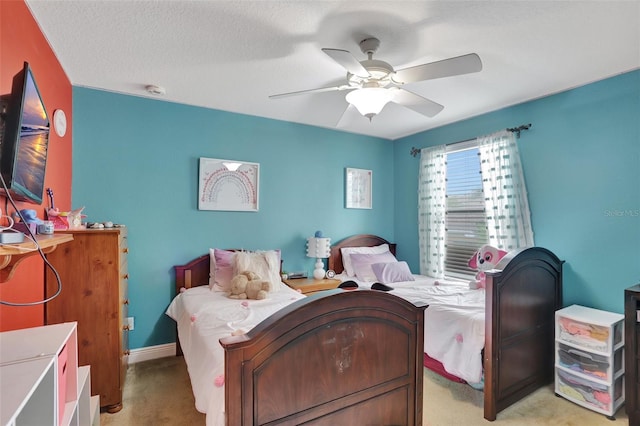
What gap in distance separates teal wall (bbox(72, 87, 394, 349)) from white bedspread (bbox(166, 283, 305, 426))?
38 cm

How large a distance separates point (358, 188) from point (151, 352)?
9.71 feet

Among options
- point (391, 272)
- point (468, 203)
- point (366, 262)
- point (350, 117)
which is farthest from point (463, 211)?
point (350, 117)

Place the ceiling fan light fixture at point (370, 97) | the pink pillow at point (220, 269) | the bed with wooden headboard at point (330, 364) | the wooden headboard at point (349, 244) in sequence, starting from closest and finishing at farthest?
the bed with wooden headboard at point (330, 364), the ceiling fan light fixture at point (370, 97), the pink pillow at point (220, 269), the wooden headboard at point (349, 244)

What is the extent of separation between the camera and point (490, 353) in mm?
2084

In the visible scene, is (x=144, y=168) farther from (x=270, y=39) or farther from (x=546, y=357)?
(x=546, y=357)

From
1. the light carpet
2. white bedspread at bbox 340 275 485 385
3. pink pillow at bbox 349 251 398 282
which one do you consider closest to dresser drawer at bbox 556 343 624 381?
the light carpet

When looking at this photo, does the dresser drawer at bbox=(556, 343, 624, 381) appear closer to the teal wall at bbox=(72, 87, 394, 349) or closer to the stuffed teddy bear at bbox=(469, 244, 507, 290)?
the stuffed teddy bear at bbox=(469, 244, 507, 290)

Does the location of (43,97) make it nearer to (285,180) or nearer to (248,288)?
(248,288)

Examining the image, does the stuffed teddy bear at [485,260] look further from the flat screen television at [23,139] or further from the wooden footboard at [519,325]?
the flat screen television at [23,139]

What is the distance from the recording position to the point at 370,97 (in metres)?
1.97

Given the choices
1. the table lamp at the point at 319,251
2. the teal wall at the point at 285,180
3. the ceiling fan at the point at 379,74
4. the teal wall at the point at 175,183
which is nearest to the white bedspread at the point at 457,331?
the teal wall at the point at 285,180

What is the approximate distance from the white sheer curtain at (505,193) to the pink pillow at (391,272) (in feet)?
3.14

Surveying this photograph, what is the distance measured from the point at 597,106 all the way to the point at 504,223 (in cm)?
119

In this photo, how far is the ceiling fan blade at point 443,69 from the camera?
165 centimetres
